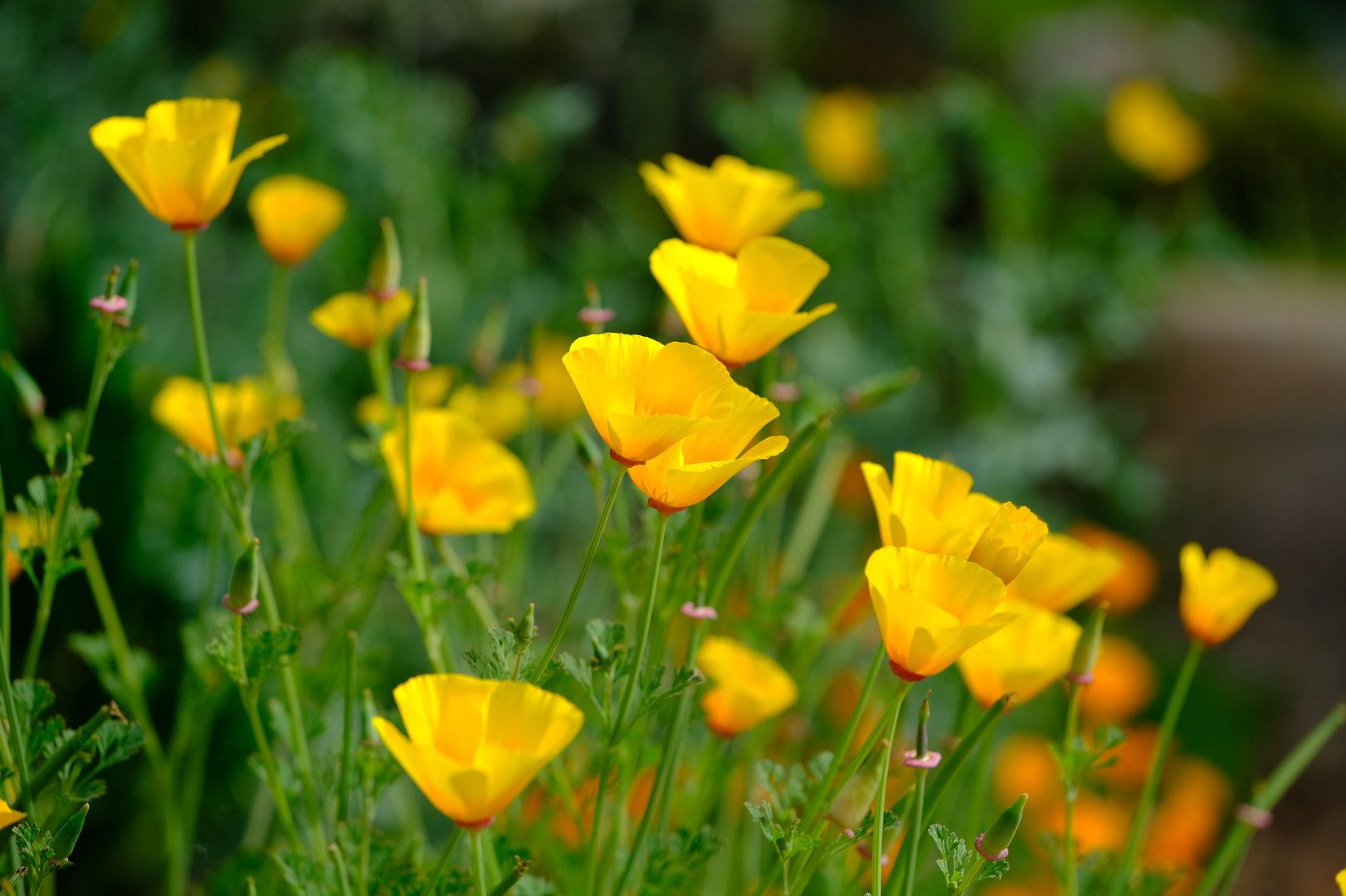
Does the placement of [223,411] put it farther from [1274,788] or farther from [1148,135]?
[1148,135]

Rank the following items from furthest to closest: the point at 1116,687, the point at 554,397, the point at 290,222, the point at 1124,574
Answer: the point at 1124,574 → the point at 1116,687 → the point at 554,397 → the point at 290,222

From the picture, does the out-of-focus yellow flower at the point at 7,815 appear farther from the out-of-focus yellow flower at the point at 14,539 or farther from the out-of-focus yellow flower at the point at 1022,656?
the out-of-focus yellow flower at the point at 1022,656

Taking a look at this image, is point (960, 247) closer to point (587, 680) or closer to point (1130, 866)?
point (1130, 866)

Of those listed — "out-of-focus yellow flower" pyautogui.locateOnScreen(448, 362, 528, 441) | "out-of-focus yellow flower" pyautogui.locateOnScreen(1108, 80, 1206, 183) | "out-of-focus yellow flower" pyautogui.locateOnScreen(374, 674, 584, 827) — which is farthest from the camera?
"out-of-focus yellow flower" pyautogui.locateOnScreen(1108, 80, 1206, 183)

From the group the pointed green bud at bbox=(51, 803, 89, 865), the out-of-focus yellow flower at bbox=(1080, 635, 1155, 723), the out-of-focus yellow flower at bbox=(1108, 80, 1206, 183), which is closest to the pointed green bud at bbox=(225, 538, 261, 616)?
the pointed green bud at bbox=(51, 803, 89, 865)

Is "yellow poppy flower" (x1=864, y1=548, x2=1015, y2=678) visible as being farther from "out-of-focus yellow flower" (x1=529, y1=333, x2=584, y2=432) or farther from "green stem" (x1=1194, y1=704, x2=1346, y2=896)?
"out-of-focus yellow flower" (x1=529, y1=333, x2=584, y2=432)

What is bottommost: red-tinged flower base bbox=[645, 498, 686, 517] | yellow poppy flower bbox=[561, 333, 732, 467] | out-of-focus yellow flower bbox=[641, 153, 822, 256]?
red-tinged flower base bbox=[645, 498, 686, 517]

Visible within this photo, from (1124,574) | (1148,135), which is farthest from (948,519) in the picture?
(1148,135)
